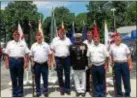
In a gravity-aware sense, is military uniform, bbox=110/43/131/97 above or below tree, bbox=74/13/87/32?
below

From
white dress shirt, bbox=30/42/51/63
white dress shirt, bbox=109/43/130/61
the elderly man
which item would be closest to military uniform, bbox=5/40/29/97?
white dress shirt, bbox=30/42/51/63

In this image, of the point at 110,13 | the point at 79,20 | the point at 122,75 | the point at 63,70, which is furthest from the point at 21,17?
the point at 110,13

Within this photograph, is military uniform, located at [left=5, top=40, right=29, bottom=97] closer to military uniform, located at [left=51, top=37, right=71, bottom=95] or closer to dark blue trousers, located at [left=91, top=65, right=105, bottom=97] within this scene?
military uniform, located at [left=51, top=37, right=71, bottom=95]

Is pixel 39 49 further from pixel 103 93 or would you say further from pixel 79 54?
pixel 103 93

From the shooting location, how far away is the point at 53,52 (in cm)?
1069

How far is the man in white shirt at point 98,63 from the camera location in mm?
10188

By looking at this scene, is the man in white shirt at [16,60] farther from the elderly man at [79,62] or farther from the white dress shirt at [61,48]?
the elderly man at [79,62]

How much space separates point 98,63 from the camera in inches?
402

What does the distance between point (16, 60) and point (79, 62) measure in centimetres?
163

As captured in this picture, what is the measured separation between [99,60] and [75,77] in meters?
0.81

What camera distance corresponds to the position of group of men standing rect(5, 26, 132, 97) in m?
10.1

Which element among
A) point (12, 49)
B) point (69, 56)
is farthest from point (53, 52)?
point (12, 49)

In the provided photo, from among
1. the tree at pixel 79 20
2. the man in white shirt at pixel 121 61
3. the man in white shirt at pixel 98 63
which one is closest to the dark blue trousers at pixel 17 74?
the man in white shirt at pixel 98 63

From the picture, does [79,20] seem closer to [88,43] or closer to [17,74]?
[88,43]
